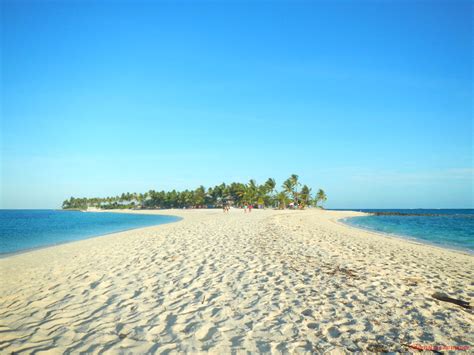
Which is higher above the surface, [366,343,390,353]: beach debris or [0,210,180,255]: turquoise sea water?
[366,343,390,353]: beach debris

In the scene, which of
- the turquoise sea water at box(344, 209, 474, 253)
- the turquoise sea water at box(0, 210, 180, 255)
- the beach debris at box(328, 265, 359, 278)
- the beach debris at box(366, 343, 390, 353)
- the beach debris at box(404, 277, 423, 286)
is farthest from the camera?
the turquoise sea water at box(344, 209, 474, 253)

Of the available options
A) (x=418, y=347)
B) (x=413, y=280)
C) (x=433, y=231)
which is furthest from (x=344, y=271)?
(x=433, y=231)

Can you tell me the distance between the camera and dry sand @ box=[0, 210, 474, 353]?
402 centimetres

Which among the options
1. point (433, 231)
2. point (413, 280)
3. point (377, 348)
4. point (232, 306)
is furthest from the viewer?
point (433, 231)

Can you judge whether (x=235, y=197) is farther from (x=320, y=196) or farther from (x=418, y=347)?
(x=418, y=347)

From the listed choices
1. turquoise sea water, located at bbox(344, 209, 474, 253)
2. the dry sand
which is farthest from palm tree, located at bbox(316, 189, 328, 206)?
the dry sand

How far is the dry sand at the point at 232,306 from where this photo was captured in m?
4.02

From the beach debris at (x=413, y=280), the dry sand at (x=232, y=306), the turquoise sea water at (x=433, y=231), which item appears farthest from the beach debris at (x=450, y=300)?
the turquoise sea water at (x=433, y=231)

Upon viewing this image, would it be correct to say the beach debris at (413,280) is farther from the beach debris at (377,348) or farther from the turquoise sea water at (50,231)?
the turquoise sea water at (50,231)

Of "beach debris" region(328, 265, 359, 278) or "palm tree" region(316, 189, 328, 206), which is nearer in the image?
"beach debris" region(328, 265, 359, 278)

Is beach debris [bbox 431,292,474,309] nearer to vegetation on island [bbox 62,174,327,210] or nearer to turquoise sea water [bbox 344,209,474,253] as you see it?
turquoise sea water [bbox 344,209,474,253]

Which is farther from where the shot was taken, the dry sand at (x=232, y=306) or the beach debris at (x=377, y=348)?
the dry sand at (x=232, y=306)

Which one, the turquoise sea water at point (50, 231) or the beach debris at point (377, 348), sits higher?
the beach debris at point (377, 348)

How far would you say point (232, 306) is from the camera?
17.1 feet
